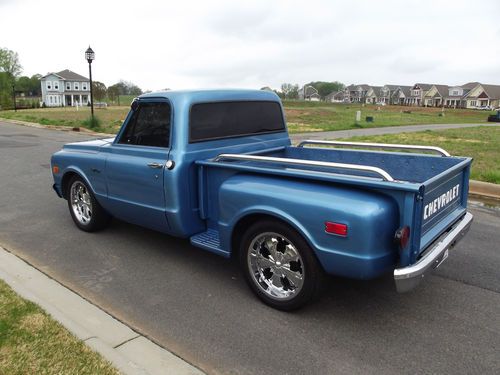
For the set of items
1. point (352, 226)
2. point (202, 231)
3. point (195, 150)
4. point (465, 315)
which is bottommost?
point (465, 315)

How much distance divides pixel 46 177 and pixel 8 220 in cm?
345

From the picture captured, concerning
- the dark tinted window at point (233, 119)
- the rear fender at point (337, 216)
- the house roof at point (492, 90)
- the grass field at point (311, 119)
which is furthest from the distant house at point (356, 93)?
the rear fender at point (337, 216)

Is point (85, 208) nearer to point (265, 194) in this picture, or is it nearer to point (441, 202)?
point (265, 194)

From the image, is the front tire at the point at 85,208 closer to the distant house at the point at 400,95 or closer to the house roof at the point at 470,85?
the house roof at the point at 470,85

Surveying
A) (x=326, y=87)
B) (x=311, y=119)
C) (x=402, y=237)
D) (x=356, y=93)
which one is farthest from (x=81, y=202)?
(x=326, y=87)

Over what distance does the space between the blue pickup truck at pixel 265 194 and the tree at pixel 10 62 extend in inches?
Answer: 3931

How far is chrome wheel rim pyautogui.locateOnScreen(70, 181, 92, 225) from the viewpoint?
221 inches

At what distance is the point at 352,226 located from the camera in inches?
118

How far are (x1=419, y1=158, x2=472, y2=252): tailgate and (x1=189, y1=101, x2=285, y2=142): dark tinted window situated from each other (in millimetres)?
2176

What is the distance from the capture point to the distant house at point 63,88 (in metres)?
97.3

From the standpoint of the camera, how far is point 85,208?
571 cm

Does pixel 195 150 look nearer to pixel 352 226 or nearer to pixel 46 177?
pixel 352 226

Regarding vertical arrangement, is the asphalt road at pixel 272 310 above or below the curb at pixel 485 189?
below

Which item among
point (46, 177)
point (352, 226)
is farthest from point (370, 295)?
point (46, 177)
